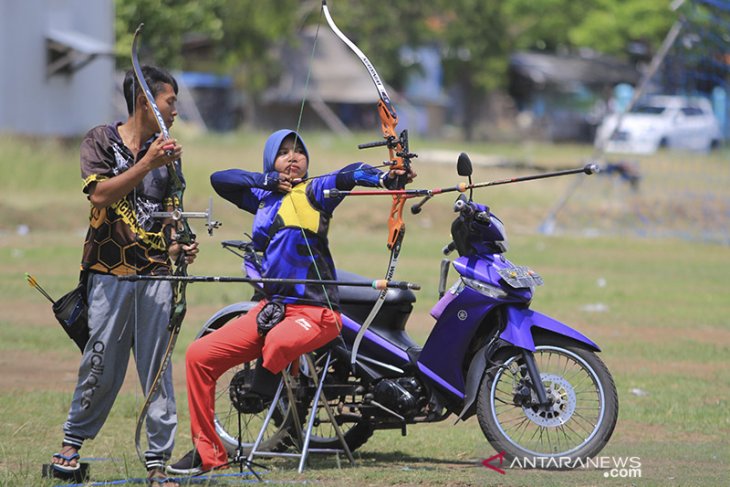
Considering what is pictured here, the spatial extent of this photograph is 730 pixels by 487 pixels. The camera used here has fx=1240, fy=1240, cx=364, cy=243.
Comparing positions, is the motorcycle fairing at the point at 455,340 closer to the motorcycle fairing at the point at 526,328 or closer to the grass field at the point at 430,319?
the motorcycle fairing at the point at 526,328

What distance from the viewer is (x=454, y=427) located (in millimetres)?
8000

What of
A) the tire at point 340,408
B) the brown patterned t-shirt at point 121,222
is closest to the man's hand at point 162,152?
the brown patterned t-shirt at point 121,222

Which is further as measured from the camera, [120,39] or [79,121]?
[120,39]

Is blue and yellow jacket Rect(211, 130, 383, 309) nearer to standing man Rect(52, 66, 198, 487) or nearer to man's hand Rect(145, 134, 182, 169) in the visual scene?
standing man Rect(52, 66, 198, 487)

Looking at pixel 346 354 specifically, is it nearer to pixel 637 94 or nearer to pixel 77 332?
pixel 77 332

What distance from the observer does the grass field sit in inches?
262

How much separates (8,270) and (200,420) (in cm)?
940

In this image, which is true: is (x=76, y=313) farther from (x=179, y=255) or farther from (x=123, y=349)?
(x=179, y=255)

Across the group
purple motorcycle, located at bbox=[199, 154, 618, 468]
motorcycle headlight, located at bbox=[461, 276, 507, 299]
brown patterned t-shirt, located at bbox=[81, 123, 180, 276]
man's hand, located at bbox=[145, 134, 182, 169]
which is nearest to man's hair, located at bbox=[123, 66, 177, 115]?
brown patterned t-shirt, located at bbox=[81, 123, 180, 276]

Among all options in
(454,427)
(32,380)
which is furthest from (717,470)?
(32,380)

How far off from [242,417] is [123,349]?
1.49 metres

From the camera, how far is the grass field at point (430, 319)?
6664mm

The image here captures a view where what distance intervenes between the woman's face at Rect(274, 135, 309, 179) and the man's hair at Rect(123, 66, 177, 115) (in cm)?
66

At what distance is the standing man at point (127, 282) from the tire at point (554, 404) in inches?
66.4
